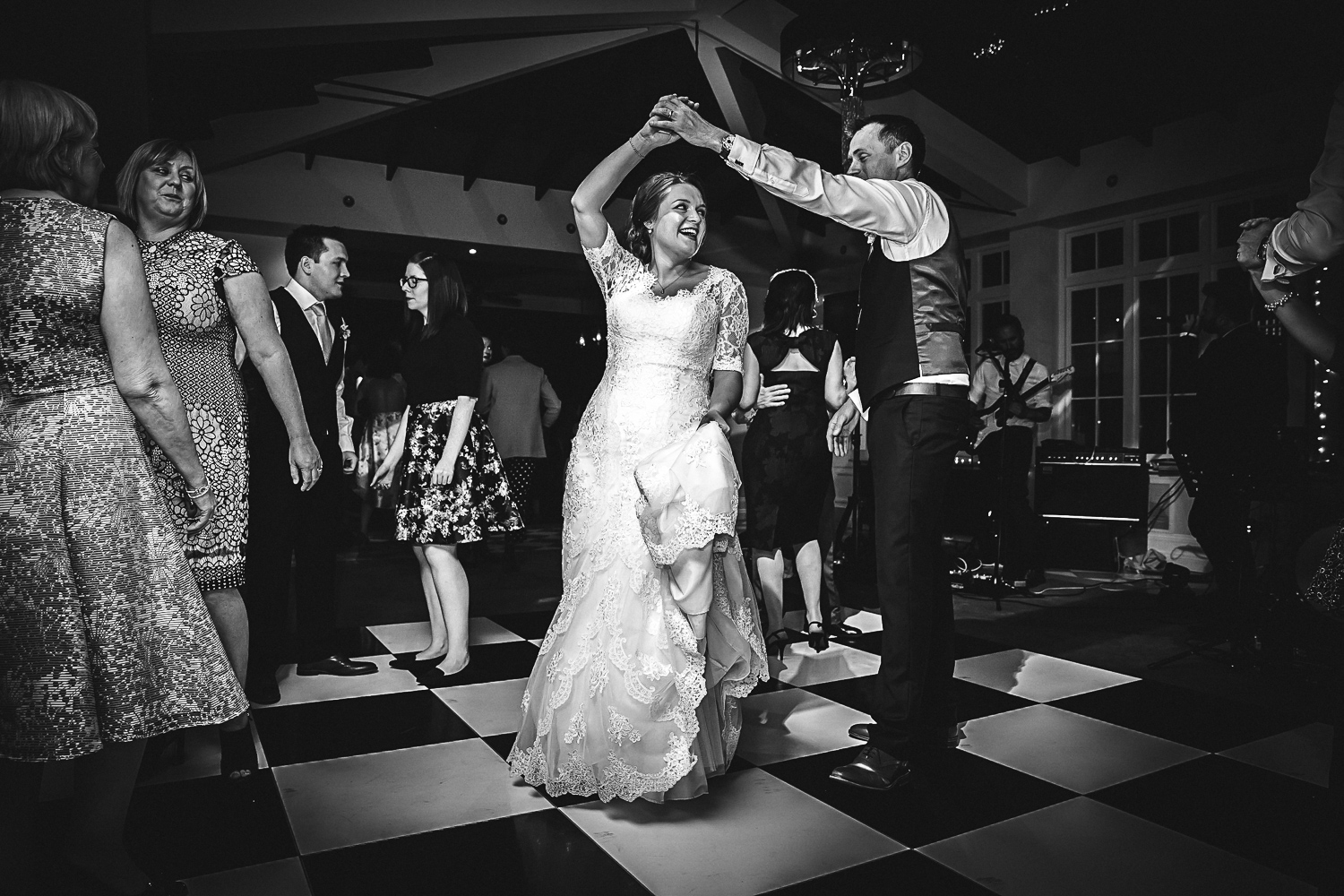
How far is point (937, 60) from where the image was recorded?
20.8ft

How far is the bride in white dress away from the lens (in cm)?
169

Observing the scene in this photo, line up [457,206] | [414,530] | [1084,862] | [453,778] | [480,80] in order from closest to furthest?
[1084,862] < [453,778] < [414,530] < [480,80] < [457,206]

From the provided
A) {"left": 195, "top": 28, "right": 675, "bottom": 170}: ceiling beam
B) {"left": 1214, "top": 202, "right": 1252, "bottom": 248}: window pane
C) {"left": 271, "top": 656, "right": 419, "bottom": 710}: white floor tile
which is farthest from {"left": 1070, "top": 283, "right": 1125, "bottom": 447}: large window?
{"left": 271, "top": 656, "right": 419, "bottom": 710}: white floor tile

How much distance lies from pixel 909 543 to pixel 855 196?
0.77 m

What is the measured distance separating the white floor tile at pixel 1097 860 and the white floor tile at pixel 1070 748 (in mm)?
200

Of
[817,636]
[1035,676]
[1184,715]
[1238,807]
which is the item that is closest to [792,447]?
[817,636]

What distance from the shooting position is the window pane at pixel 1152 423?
6.50 metres

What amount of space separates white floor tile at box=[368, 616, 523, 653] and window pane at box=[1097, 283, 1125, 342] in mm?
5673

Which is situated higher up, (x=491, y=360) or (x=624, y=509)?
(x=491, y=360)

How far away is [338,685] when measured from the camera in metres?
2.63

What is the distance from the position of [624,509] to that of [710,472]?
8.7 inches

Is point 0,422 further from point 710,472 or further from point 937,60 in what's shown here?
point 937,60

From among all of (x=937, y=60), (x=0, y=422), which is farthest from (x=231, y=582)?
(x=937, y=60)

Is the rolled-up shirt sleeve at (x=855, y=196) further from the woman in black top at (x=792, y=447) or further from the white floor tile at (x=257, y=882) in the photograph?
the white floor tile at (x=257, y=882)
